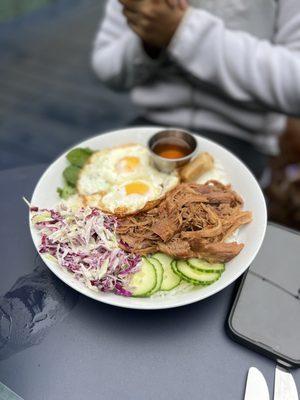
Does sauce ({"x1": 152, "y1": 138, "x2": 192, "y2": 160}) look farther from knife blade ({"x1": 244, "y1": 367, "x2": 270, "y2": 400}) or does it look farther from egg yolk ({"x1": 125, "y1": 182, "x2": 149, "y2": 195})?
knife blade ({"x1": 244, "y1": 367, "x2": 270, "y2": 400})

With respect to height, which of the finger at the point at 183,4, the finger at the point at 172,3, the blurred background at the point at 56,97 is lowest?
the blurred background at the point at 56,97

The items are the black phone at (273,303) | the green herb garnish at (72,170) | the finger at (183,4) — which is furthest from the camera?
the finger at (183,4)

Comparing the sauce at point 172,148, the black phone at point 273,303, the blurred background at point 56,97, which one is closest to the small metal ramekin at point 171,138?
the sauce at point 172,148

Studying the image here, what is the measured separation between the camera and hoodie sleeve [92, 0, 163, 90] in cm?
232

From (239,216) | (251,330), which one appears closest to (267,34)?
(239,216)

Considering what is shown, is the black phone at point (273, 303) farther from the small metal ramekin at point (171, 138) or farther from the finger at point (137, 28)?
the finger at point (137, 28)

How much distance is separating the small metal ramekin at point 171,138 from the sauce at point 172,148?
0.5 inches

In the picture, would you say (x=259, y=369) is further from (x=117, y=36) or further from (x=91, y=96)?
(x=91, y=96)

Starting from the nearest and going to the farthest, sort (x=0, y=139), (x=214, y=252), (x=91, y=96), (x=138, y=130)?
(x=214, y=252) < (x=138, y=130) < (x=0, y=139) < (x=91, y=96)

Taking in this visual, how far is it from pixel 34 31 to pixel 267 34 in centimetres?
357

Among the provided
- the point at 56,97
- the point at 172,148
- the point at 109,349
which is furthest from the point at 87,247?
the point at 56,97

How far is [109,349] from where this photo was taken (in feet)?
4.50

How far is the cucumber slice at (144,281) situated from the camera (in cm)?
141

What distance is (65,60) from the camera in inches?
183
